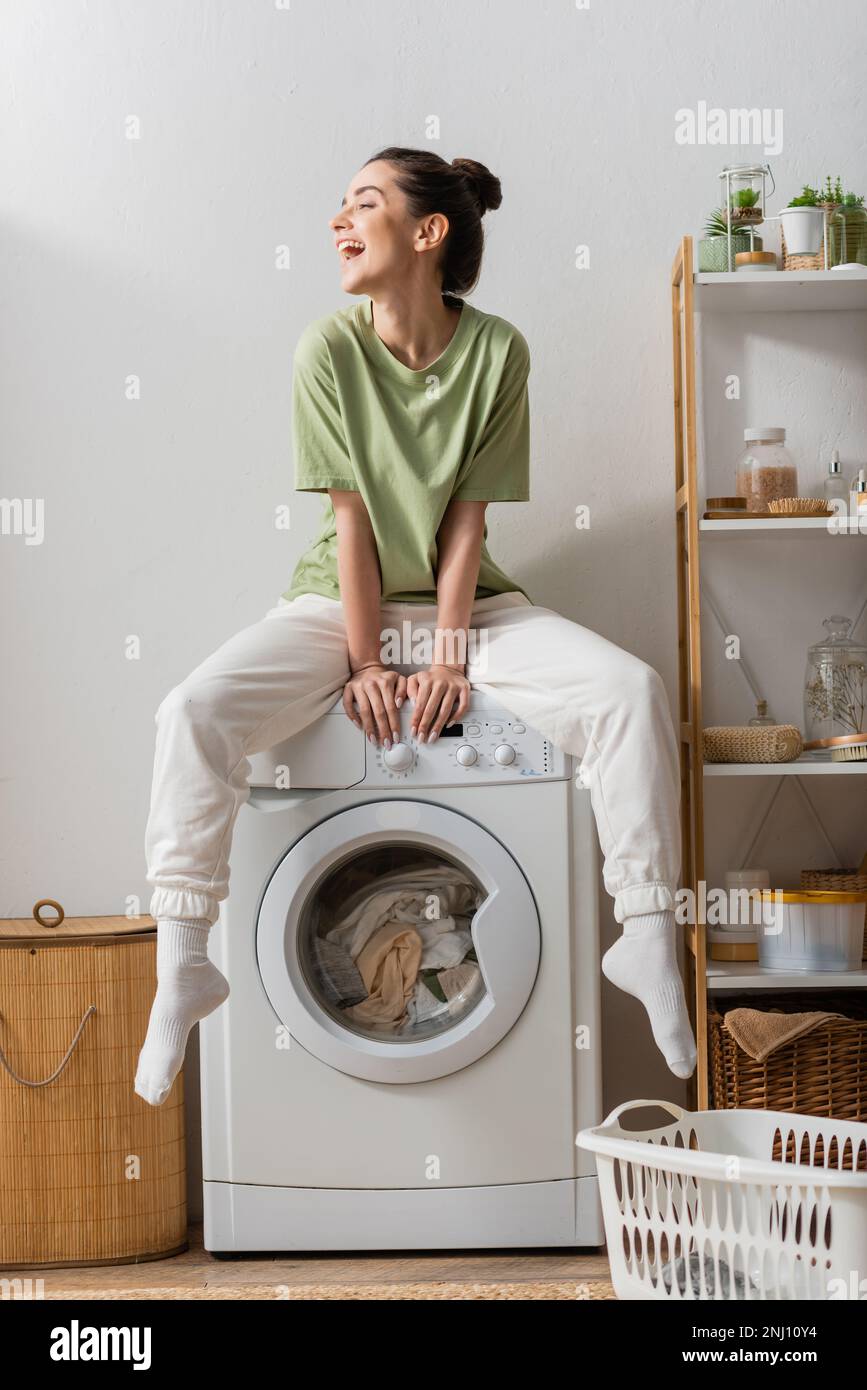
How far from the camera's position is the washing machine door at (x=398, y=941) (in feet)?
6.05

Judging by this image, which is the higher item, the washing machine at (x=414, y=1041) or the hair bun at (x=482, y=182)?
the hair bun at (x=482, y=182)

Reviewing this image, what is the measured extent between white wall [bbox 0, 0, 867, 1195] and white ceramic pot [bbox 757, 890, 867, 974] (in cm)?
40

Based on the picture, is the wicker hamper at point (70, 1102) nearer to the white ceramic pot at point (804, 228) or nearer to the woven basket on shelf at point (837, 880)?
the woven basket on shelf at point (837, 880)

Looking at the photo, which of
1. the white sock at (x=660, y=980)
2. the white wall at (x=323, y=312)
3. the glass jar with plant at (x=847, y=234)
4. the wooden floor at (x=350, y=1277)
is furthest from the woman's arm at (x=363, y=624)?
the glass jar with plant at (x=847, y=234)

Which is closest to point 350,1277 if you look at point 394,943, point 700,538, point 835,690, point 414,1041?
point 414,1041

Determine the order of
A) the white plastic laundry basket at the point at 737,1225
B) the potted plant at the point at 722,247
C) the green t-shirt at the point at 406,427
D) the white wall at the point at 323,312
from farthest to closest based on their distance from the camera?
the white wall at the point at 323,312 → the potted plant at the point at 722,247 → the green t-shirt at the point at 406,427 → the white plastic laundry basket at the point at 737,1225

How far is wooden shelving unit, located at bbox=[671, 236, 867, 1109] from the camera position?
2035 millimetres

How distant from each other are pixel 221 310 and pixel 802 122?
3.45 ft

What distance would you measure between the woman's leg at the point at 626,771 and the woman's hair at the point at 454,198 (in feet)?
1.99

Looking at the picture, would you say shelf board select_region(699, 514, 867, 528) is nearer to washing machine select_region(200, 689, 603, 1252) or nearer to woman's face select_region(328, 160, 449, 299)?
washing machine select_region(200, 689, 603, 1252)

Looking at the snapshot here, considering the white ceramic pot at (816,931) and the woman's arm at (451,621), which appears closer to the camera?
the woman's arm at (451,621)

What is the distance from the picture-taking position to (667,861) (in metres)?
1.72
